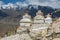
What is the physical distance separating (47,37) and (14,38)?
1.62 m

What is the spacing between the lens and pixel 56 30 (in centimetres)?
834

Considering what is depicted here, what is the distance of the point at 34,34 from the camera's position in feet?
29.6

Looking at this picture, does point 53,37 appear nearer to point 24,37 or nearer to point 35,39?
point 35,39

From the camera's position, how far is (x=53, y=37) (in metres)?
8.44

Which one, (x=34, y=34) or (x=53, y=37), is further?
(x=34, y=34)

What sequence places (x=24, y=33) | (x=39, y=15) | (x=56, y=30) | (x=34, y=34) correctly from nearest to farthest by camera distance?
(x=56, y=30), (x=34, y=34), (x=24, y=33), (x=39, y=15)

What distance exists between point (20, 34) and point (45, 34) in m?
1.41

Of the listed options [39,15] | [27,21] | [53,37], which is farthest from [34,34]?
[39,15]

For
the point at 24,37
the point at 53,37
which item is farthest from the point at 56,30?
the point at 24,37

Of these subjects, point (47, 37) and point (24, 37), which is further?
point (24, 37)

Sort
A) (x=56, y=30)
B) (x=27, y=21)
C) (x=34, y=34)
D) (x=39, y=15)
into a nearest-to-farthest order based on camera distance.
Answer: (x=56, y=30) < (x=34, y=34) < (x=27, y=21) < (x=39, y=15)

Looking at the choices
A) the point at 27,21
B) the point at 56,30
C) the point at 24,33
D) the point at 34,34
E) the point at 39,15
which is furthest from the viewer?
the point at 39,15

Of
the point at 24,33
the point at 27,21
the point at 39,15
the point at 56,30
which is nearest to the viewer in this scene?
the point at 56,30

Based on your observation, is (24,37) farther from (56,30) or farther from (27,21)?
(27,21)
